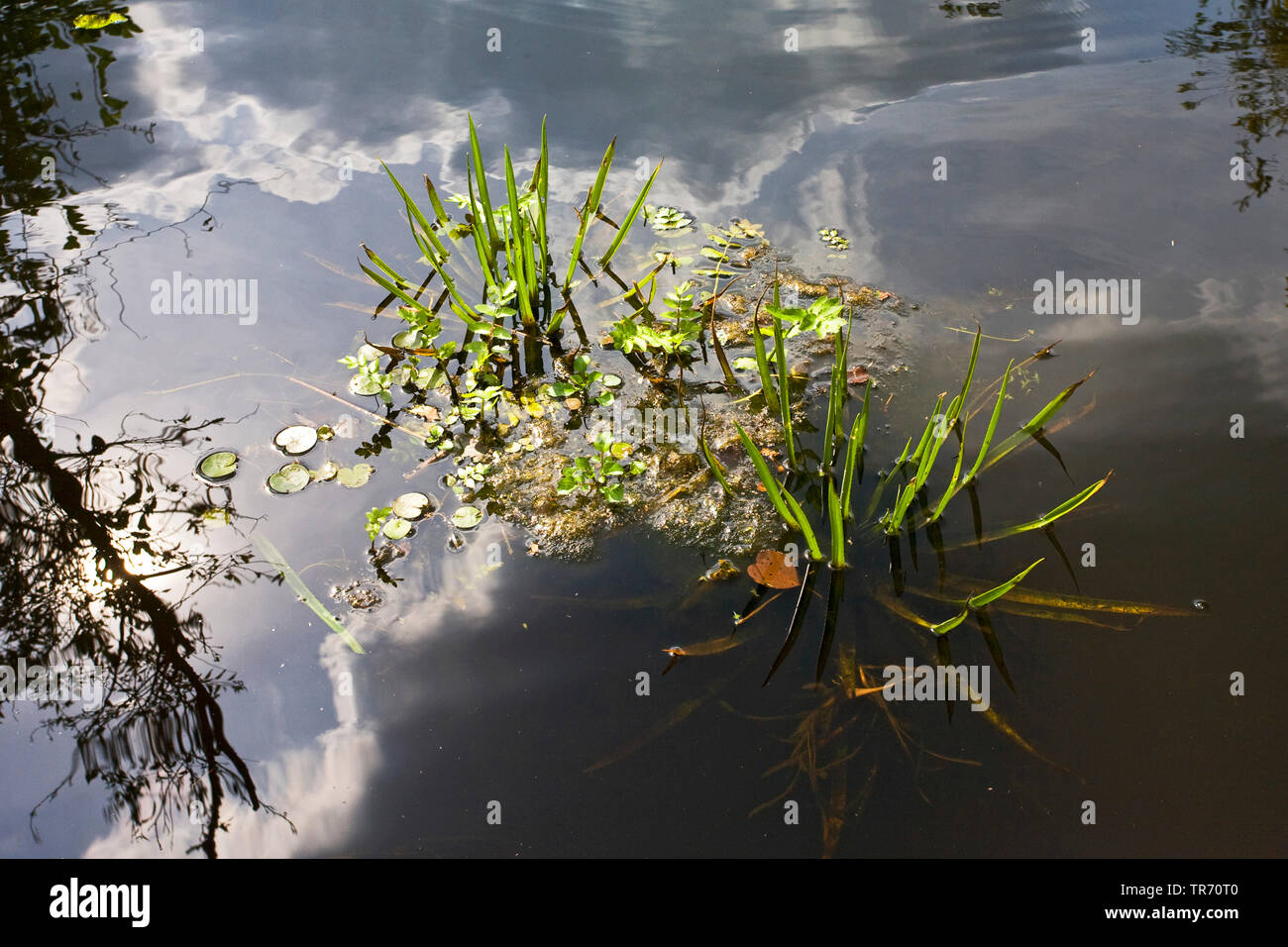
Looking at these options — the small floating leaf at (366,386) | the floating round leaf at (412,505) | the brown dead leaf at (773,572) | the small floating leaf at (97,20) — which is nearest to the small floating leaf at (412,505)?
the floating round leaf at (412,505)

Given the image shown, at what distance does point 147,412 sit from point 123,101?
1.64m

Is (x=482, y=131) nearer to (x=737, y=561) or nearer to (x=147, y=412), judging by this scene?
(x=147, y=412)

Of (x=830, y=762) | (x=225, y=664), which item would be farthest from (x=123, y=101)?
(x=830, y=762)

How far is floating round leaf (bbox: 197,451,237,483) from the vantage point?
204cm

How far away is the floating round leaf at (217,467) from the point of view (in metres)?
2.04

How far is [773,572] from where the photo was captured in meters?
1.84

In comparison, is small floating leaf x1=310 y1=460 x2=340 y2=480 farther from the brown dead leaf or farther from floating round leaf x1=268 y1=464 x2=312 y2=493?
the brown dead leaf

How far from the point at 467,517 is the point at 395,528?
16cm

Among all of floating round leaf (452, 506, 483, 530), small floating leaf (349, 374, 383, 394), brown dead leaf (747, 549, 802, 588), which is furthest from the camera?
small floating leaf (349, 374, 383, 394)

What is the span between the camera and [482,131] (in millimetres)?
3012

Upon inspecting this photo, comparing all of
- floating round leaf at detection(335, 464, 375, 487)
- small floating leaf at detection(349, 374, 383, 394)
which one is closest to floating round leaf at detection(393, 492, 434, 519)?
floating round leaf at detection(335, 464, 375, 487)
